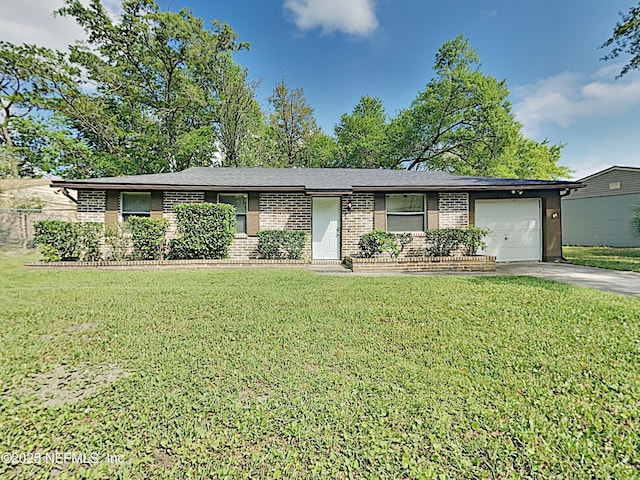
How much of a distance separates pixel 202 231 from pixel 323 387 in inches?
293

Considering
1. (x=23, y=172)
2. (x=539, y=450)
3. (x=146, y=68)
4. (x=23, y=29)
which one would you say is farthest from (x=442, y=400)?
(x=23, y=172)

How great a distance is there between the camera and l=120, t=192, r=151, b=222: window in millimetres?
10086

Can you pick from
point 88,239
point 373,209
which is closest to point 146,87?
point 88,239

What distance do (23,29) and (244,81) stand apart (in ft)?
38.1

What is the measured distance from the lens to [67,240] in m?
8.54

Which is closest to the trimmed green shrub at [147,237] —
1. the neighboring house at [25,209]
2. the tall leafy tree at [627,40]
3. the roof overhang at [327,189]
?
the roof overhang at [327,189]

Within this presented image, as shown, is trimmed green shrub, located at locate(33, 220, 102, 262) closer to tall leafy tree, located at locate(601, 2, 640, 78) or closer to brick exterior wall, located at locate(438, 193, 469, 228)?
brick exterior wall, located at locate(438, 193, 469, 228)

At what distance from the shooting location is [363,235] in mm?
10227

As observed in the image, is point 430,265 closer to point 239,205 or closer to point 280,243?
point 280,243

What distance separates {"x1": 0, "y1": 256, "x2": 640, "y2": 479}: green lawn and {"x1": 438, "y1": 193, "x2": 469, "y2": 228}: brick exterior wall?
19.4 feet

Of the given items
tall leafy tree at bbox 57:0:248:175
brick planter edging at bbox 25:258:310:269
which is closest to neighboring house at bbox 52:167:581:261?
brick planter edging at bbox 25:258:310:269

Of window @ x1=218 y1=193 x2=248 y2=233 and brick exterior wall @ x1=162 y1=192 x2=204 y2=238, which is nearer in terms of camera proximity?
brick exterior wall @ x1=162 y1=192 x2=204 y2=238

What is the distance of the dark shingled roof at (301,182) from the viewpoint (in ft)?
32.1

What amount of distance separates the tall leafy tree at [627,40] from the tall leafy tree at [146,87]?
19.5m
